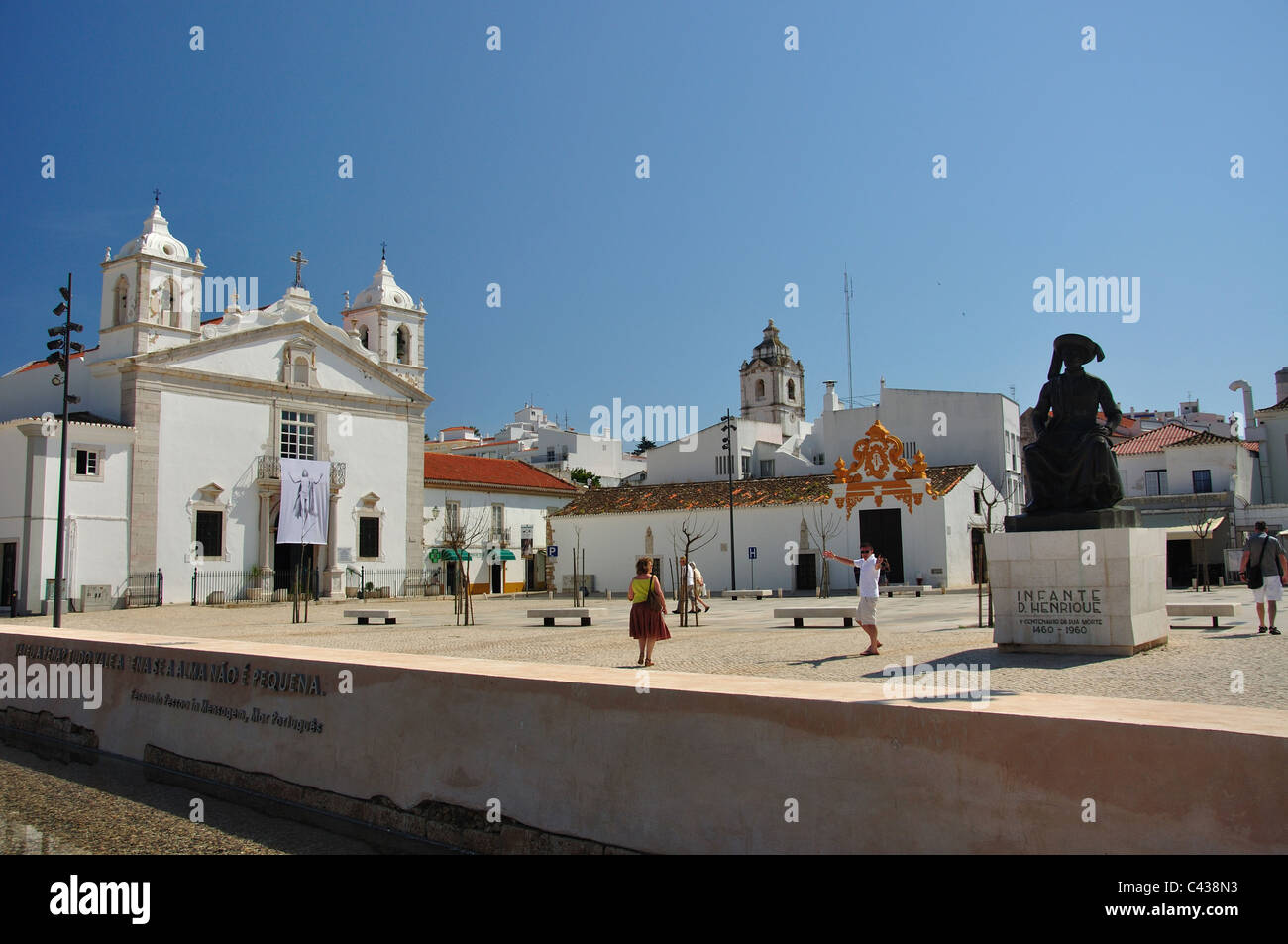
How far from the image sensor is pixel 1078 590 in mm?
11320

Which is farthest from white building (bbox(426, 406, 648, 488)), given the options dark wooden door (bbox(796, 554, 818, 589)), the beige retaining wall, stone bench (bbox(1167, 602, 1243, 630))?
the beige retaining wall

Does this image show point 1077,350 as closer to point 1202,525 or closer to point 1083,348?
point 1083,348

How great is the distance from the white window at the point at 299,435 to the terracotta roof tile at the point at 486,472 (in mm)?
6412

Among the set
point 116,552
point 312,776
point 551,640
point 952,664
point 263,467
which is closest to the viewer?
point 312,776

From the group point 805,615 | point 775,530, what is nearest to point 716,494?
point 775,530

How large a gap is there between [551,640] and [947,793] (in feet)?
42.6

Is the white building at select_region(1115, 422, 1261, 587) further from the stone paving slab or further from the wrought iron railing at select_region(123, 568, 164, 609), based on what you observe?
the wrought iron railing at select_region(123, 568, 164, 609)

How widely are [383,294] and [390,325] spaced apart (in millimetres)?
1519

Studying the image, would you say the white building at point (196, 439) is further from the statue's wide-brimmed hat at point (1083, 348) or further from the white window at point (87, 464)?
the statue's wide-brimmed hat at point (1083, 348)

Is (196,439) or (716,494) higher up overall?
(196,439)

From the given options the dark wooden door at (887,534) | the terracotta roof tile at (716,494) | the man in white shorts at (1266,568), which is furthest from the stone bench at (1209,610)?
the dark wooden door at (887,534)

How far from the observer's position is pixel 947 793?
4648mm

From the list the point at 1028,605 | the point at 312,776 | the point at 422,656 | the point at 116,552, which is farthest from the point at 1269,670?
the point at 116,552

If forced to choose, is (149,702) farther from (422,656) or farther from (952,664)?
(952,664)
